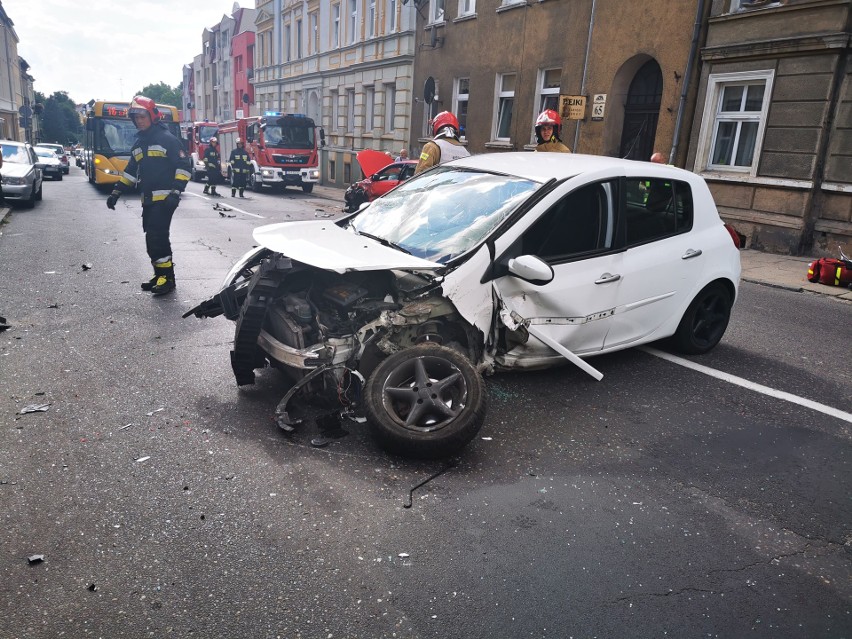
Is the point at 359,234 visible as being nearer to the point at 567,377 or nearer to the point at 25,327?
the point at 567,377

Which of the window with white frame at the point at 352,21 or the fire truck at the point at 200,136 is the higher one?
the window with white frame at the point at 352,21

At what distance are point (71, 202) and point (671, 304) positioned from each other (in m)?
17.8

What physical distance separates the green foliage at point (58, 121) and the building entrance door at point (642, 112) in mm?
88553

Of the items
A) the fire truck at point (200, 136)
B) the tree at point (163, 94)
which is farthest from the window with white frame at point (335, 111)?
the tree at point (163, 94)

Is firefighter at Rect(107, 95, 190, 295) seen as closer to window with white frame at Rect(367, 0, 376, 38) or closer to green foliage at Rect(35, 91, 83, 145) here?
window with white frame at Rect(367, 0, 376, 38)

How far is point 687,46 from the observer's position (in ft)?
48.2

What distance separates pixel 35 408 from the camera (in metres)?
4.31

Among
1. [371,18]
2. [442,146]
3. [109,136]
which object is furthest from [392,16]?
[442,146]

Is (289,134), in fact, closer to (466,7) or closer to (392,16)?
(392,16)

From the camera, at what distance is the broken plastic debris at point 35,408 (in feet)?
14.0

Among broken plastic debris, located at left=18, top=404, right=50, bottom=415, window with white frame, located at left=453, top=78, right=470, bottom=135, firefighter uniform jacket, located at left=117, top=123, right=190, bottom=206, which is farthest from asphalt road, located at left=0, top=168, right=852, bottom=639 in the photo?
window with white frame, located at left=453, top=78, right=470, bottom=135

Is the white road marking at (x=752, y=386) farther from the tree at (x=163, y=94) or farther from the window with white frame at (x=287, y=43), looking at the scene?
the tree at (x=163, y=94)

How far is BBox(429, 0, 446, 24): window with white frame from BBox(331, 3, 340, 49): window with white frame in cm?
1006

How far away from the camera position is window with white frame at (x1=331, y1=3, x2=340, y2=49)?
110 feet
